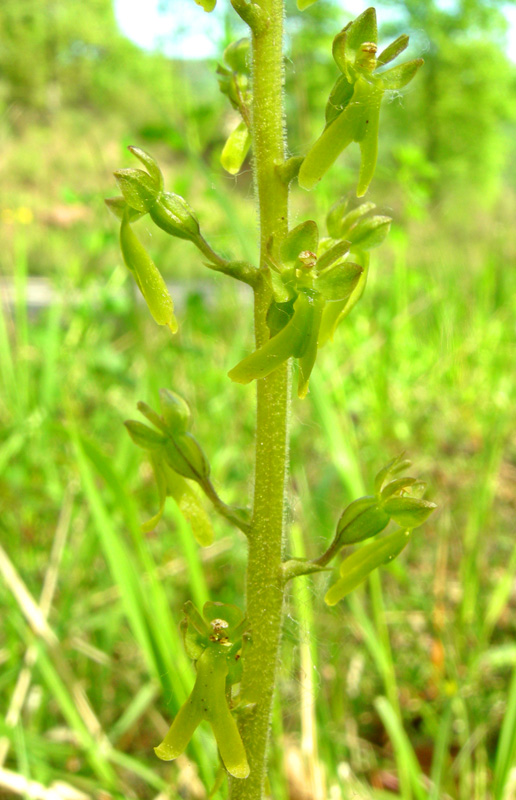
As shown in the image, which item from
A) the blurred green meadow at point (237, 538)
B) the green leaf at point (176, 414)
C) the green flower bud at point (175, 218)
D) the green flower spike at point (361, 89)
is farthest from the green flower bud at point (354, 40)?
the green leaf at point (176, 414)

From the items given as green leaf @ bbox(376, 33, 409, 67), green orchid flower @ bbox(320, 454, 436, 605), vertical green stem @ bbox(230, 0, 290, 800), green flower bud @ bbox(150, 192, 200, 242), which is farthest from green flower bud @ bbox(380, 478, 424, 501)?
green leaf @ bbox(376, 33, 409, 67)

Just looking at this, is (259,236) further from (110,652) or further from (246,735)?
(110,652)

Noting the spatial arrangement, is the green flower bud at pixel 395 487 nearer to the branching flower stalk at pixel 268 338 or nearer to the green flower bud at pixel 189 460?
the branching flower stalk at pixel 268 338

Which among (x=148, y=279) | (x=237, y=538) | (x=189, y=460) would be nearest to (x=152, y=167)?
(x=148, y=279)

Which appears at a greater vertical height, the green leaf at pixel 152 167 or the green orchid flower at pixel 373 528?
the green leaf at pixel 152 167

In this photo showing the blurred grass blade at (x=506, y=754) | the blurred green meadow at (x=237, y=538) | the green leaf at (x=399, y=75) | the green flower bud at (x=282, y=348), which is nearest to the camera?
the green flower bud at (x=282, y=348)

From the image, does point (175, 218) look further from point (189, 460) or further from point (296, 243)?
point (189, 460)
